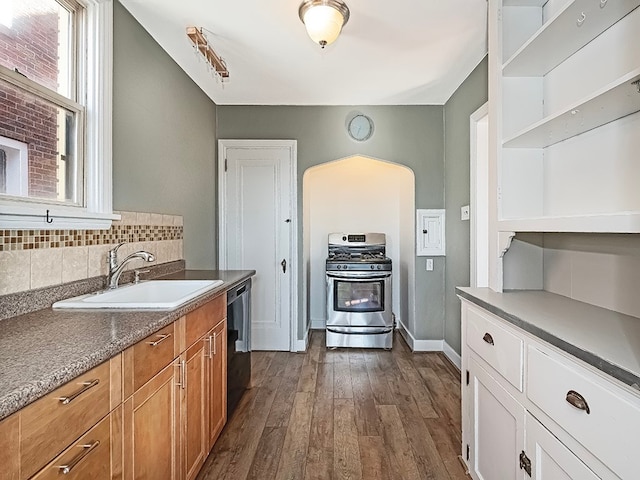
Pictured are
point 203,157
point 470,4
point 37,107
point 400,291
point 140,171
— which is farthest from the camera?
point 400,291

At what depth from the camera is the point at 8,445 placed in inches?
29.0

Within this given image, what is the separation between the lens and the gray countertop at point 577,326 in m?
0.91

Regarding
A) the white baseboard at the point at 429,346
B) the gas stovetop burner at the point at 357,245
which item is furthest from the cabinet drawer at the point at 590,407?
the gas stovetop burner at the point at 357,245

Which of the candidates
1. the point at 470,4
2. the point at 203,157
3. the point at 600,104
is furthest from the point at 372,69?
the point at 600,104

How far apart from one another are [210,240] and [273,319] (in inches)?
40.8

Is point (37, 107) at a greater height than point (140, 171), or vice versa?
point (37, 107)

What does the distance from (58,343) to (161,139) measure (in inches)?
74.7

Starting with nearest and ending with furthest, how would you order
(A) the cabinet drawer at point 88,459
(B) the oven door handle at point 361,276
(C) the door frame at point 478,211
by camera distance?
(A) the cabinet drawer at point 88,459
(C) the door frame at point 478,211
(B) the oven door handle at point 361,276

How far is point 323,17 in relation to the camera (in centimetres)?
200

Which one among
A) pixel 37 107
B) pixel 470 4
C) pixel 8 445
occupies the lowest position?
pixel 8 445

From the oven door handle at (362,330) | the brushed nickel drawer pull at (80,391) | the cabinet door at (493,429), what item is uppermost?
the brushed nickel drawer pull at (80,391)

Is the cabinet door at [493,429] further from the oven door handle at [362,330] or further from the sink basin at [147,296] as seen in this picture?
the oven door handle at [362,330]

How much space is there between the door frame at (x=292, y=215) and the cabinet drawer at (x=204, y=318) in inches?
63.0

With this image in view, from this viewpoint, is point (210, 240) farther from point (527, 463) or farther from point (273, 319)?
point (527, 463)
